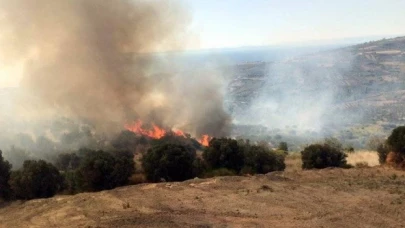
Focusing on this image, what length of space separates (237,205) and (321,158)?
13.0 meters

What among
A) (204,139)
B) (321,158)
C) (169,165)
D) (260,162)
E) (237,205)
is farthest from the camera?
(204,139)

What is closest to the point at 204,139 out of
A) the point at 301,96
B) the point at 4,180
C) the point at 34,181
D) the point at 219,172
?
the point at 219,172

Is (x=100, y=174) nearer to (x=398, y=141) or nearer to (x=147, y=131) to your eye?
(x=398, y=141)

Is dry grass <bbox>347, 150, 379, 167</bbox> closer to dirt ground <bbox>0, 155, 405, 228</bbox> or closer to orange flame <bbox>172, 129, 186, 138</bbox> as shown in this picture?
dirt ground <bbox>0, 155, 405, 228</bbox>

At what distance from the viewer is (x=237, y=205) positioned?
20422 millimetres

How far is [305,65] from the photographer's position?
140750 mm

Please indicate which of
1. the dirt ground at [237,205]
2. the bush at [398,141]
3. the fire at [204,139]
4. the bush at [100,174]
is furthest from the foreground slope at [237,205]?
the fire at [204,139]

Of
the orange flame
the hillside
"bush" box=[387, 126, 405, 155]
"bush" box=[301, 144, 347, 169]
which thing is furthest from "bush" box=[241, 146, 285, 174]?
the hillside

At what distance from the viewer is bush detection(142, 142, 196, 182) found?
2816 cm

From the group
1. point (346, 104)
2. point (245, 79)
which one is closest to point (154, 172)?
point (346, 104)

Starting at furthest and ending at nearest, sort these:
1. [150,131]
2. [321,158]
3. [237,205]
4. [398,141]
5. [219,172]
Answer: [150,131] → [321,158] → [219,172] → [398,141] → [237,205]

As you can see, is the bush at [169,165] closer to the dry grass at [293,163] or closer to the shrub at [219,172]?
the shrub at [219,172]

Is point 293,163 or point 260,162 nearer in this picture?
point 260,162

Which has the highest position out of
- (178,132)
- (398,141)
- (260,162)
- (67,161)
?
(178,132)
